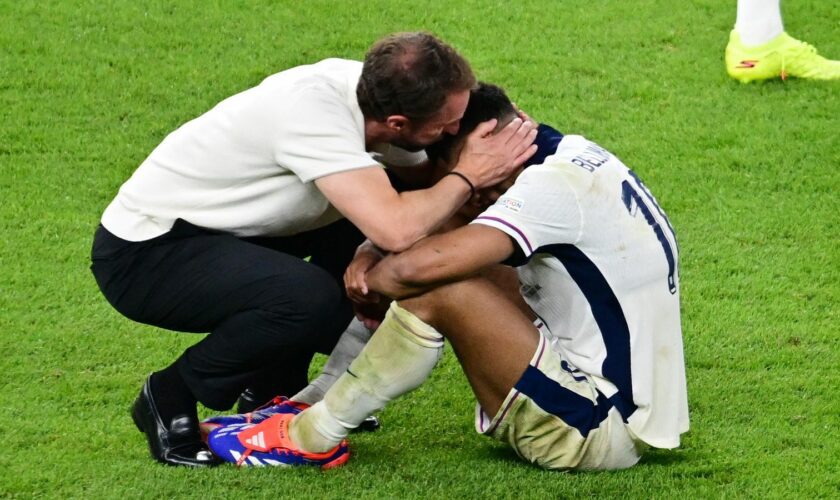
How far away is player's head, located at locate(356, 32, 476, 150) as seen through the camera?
3.86 metres

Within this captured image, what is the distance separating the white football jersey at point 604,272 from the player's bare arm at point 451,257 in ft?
0.13

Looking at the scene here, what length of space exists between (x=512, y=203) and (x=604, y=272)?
1.10 feet

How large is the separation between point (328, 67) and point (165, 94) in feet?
13.0

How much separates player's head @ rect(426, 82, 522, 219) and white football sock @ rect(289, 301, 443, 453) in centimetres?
46

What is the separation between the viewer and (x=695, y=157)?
23.4ft

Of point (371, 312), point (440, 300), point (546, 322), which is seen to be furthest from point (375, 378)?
point (546, 322)

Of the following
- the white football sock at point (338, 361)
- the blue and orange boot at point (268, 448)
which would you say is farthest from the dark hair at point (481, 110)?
the blue and orange boot at point (268, 448)

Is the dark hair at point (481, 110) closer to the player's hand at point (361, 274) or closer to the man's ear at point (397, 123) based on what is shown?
the man's ear at point (397, 123)

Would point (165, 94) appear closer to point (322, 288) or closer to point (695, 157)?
point (695, 157)

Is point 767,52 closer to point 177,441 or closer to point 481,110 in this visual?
point 481,110

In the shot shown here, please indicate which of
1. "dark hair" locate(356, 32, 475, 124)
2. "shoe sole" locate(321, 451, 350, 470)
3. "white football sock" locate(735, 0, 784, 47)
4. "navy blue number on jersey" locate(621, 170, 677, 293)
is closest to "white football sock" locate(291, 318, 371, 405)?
"shoe sole" locate(321, 451, 350, 470)

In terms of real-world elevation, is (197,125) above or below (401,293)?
above

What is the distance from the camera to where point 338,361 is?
14.4 ft

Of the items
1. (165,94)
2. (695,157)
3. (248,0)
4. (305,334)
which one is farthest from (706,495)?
(248,0)
